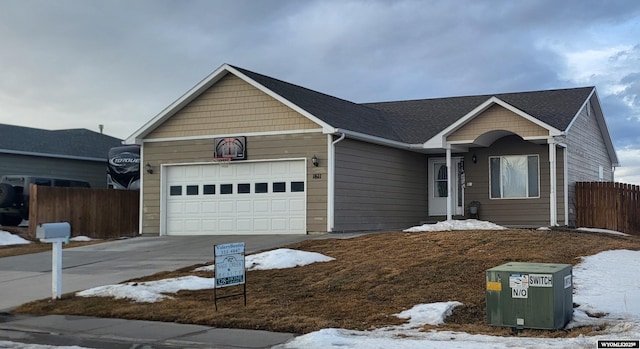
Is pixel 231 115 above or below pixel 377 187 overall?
above

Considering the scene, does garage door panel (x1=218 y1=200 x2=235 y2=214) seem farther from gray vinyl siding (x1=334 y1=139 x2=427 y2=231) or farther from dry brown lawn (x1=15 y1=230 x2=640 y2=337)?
dry brown lawn (x1=15 y1=230 x2=640 y2=337)

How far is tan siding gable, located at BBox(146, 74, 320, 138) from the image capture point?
20953 millimetres

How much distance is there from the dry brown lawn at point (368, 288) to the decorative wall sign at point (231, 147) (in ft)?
21.1

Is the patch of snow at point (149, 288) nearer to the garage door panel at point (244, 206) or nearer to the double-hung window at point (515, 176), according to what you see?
the garage door panel at point (244, 206)

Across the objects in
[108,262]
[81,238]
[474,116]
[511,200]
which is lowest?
[108,262]

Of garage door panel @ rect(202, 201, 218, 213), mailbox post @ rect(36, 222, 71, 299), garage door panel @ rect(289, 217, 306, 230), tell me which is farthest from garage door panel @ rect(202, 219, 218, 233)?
mailbox post @ rect(36, 222, 71, 299)

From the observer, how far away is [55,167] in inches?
1293

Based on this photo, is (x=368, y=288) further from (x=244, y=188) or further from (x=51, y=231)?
(x=244, y=188)

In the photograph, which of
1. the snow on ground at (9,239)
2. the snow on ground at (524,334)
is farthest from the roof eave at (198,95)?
the snow on ground at (524,334)

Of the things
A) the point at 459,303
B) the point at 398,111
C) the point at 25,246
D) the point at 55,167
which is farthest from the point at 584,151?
the point at 55,167

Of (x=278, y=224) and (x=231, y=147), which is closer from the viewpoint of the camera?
(x=278, y=224)

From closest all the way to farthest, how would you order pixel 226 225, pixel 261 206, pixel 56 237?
1. pixel 56 237
2. pixel 261 206
3. pixel 226 225

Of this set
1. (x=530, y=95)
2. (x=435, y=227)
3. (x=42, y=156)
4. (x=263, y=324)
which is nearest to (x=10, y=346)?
(x=263, y=324)

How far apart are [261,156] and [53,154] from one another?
1539 cm
